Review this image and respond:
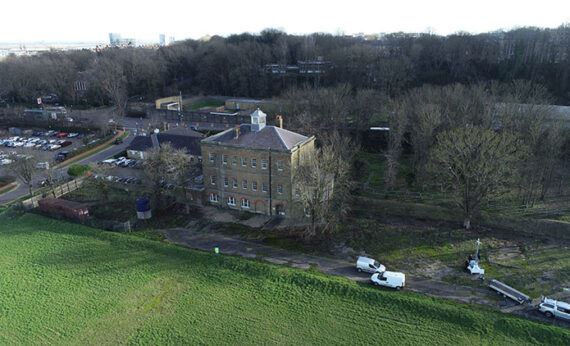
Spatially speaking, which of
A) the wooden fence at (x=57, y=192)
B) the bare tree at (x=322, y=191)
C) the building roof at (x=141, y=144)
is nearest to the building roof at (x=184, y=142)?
the building roof at (x=141, y=144)

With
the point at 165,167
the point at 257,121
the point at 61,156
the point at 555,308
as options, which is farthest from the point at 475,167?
the point at 61,156

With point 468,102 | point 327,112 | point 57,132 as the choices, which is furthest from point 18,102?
point 468,102

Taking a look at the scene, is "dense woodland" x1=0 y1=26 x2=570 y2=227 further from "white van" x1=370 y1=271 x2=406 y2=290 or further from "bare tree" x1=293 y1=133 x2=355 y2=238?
"white van" x1=370 y1=271 x2=406 y2=290

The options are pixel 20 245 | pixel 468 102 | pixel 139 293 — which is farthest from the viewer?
pixel 468 102

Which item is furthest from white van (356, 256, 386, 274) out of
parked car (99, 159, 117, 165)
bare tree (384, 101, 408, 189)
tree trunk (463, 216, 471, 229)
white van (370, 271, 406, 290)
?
parked car (99, 159, 117, 165)

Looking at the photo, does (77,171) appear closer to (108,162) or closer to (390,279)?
(108,162)

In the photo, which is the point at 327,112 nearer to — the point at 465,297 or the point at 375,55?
the point at 465,297
